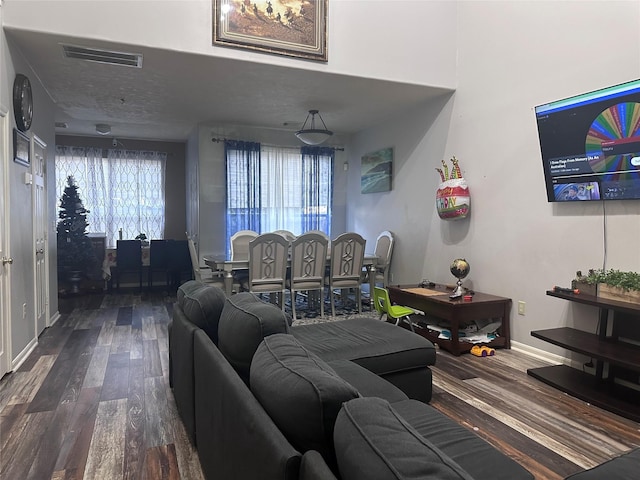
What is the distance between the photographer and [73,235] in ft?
22.0

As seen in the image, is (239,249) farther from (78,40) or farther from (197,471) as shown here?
(197,471)

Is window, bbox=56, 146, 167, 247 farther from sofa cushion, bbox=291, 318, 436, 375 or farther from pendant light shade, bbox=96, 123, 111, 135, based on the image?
sofa cushion, bbox=291, 318, 436, 375

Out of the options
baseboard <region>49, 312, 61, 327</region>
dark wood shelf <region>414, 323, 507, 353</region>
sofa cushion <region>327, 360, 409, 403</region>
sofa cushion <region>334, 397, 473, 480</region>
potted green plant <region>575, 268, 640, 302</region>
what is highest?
potted green plant <region>575, 268, 640, 302</region>

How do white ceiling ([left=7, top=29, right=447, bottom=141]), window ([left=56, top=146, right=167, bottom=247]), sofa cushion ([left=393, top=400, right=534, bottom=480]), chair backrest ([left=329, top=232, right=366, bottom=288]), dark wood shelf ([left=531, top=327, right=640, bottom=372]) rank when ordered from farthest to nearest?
window ([left=56, top=146, right=167, bottom=247]), chair backrest ([left=329, top=232, right=366, bottom=288]), white ceiling ([left=7, top=29, right=447, bottom=141]), dark wood shelf ([left=531, top=327, right=640, bottom=372]), sofa cushion ([left=393, top=400, right=534, bottom=480])

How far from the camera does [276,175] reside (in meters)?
7.01

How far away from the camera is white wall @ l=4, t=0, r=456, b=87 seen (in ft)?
11.0

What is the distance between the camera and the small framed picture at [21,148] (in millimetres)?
3455

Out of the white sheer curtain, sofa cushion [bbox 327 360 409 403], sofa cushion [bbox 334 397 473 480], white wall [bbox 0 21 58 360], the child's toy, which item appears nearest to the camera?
sofa cushion [bbox 334 397 473 480]

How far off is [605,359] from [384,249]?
347 centimetres

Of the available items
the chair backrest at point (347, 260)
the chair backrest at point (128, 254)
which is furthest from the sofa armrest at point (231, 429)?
the chair backrest at point (128, 254)

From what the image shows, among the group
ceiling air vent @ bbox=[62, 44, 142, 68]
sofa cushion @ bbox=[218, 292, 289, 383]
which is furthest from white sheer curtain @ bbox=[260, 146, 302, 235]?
sofa cushion @ bbox=[218, 292, 289, 383]

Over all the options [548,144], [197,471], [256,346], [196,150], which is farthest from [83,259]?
[548,144]

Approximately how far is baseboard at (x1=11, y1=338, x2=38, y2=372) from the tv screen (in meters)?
4.47

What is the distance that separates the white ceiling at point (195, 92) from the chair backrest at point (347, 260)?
171cm
